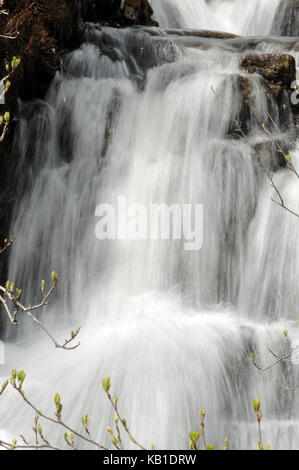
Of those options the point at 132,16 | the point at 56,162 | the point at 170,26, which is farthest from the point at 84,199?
the point at 170,26

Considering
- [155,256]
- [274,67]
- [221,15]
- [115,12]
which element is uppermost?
[221,15]

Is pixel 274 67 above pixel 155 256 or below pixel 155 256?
above

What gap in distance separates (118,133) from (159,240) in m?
1.75

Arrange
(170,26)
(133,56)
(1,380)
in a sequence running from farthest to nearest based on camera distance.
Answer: (170,26) < (133,56) < (1,380)

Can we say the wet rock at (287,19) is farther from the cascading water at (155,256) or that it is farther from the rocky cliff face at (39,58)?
the rocky cliff face at (39,58)

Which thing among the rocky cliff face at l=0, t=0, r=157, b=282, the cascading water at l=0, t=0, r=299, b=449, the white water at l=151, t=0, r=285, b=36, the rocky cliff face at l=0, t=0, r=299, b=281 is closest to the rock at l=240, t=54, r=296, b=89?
the rocky cliff face at l=0, t=0, r=299, b=281

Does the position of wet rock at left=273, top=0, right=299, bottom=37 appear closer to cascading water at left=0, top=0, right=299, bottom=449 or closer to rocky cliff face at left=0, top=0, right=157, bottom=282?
cascading water at left=0, top=0, right=299, bottom=449

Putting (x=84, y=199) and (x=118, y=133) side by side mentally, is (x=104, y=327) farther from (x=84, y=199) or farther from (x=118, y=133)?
(x=118, y=133)

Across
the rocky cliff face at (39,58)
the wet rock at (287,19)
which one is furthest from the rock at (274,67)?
the wet rock at (287,19)

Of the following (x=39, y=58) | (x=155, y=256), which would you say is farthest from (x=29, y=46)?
(x=155, y=256)

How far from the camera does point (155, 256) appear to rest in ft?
18.2

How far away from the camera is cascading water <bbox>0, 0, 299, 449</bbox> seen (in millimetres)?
3941

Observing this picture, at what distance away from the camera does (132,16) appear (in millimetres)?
9188

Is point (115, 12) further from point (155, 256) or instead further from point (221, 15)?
point (155, 256)
